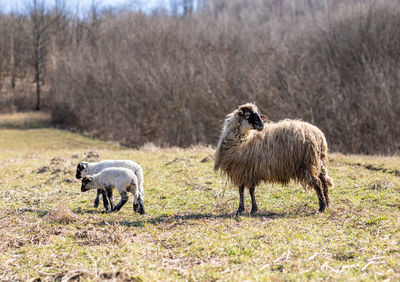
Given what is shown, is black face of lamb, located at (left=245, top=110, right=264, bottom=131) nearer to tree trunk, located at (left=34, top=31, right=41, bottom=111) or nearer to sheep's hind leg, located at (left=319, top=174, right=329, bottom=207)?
sheep's hind leg, located at (left=319, top=174, right=329, bottom=207)

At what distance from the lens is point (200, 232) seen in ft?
22.9

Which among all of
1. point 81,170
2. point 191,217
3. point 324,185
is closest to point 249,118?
point 324,185

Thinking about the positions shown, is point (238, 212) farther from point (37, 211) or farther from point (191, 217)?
point (37, 211)

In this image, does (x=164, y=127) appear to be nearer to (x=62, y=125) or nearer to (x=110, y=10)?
(x=62, y=125)

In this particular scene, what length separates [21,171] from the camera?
46.4ft

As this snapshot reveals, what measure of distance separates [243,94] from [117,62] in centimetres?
1511

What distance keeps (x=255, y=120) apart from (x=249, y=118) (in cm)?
14

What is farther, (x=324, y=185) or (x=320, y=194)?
(x=324, y=185)

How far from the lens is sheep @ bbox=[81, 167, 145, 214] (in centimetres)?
857

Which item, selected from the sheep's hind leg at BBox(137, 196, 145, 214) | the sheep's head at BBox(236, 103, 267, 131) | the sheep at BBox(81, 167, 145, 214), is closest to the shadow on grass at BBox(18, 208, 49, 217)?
the sheep at BBox(81, 167, 145, 214)

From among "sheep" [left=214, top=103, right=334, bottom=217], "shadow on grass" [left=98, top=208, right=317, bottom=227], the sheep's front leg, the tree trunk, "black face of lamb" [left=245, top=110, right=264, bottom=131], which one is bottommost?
"shadow on grass" [left=98, top=208, right=317, bottom=227]

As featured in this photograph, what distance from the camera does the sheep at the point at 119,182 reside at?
8.57 m

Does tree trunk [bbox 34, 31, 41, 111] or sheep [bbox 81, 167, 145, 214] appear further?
tree trunk [bbox 34, 31, 41, 111]

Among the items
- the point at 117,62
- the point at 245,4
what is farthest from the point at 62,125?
the point at 245,4
